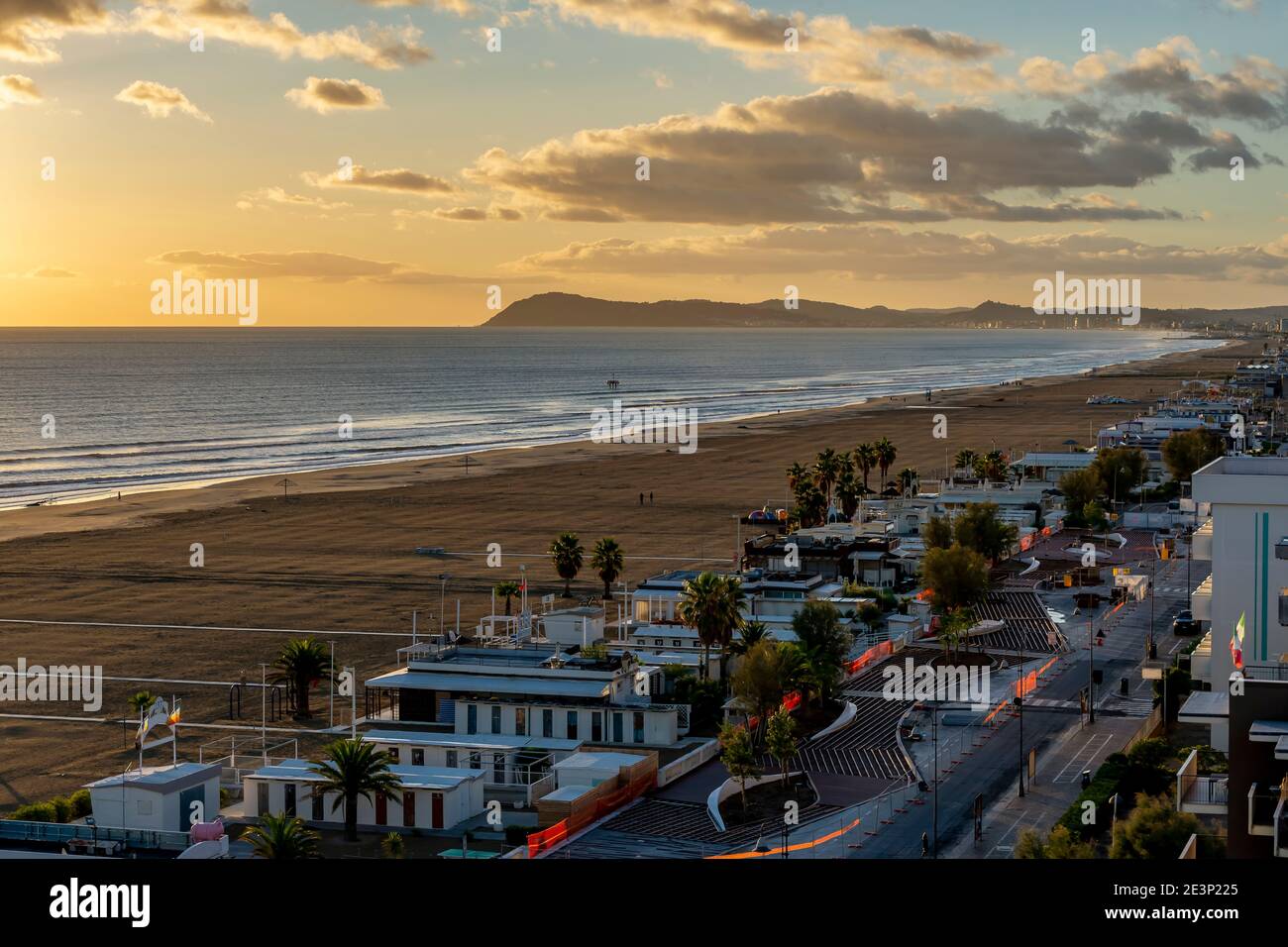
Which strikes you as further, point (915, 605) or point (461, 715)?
point (915, 605)

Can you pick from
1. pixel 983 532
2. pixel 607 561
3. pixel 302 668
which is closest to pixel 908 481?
pixel 983 532

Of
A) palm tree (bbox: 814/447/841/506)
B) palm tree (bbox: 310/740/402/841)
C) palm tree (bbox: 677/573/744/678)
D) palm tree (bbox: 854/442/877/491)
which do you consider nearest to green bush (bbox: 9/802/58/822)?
palm tree (bbox: 310/740/402/841)

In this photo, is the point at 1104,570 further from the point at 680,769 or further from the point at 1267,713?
the point at 1267,713

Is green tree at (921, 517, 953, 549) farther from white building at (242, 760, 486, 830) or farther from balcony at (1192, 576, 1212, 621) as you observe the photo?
white building at (242, 760, 486, 830)

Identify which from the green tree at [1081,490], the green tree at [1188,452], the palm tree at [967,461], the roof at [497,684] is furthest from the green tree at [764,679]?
the palm tree at [967,461]
